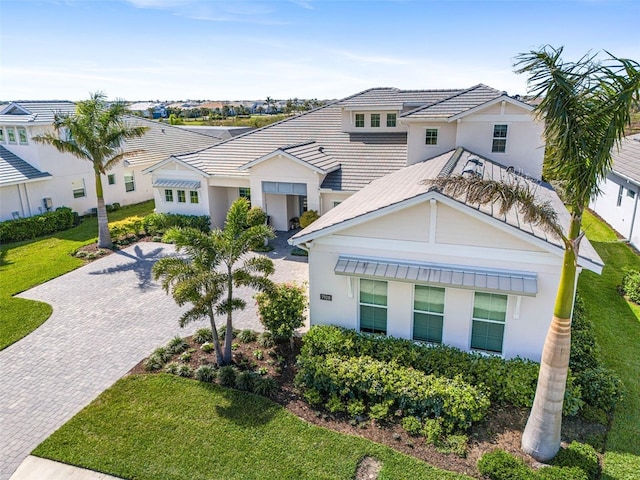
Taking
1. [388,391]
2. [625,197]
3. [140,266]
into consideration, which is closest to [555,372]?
[388,391]

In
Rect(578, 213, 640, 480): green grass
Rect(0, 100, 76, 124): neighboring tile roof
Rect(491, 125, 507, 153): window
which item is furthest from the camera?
Rect(0, 100, 76, 124): neighboring tile roof

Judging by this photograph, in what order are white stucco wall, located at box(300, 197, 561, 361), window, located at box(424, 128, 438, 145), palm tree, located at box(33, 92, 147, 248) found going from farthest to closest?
palm tree, located at box(33, 92, 147, 248), window, located at box(424, 128, 438, 145), white stucco wall, located at box(300, 197, 561, 361)

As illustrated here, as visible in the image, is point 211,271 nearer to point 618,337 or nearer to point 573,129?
point 573,129

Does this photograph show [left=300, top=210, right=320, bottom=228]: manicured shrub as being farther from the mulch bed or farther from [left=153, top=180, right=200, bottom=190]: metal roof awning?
the mulch bed

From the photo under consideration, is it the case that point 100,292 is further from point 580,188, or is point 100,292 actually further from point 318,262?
point 580,188

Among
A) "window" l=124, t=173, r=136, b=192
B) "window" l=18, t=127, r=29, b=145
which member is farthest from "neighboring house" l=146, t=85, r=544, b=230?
"window" l=18, t=127, r=29, b=145

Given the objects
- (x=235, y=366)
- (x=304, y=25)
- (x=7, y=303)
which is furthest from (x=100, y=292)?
(x=304, y=25)
